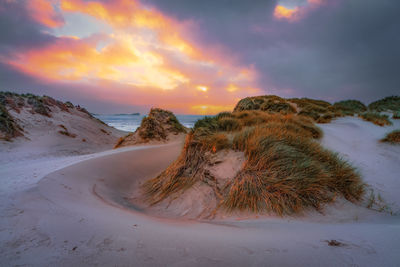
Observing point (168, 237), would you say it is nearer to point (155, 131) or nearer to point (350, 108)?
point (155, 131)

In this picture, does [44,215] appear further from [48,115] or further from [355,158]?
[48,115]

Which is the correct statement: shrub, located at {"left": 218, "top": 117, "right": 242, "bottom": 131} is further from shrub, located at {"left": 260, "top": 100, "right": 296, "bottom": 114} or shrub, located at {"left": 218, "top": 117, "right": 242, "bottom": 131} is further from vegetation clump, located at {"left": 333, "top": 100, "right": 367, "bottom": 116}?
vegetation clump, located at {"left": 333, "top": 100, "right": 367, "bottom": 116}

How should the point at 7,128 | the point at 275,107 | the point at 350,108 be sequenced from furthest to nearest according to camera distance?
the point at 350,108 < the point at 275,107 < the point at 7,128

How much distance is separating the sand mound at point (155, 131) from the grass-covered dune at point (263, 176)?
5.36 metres

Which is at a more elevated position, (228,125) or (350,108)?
(350,108)

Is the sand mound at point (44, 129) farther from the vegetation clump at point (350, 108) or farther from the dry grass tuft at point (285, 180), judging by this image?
the vegetation clump at point (350, 108)

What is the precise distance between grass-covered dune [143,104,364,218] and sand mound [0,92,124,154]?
26.9ft

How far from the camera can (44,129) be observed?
10.1 m

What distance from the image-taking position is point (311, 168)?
2.29 m

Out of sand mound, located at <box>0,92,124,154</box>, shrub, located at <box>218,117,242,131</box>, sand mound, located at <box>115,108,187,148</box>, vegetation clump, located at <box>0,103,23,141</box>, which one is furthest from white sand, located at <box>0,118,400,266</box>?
vegetation clump, located at <box>0,103,23,141</box>

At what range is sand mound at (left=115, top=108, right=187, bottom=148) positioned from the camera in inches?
334

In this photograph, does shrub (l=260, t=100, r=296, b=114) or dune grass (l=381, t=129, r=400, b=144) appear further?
shrub (l=260, t=100, r=296, b=114)

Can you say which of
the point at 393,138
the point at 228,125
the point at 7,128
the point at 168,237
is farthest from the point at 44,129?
the point at 393,138

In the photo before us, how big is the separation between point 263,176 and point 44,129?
1299 centimetres
